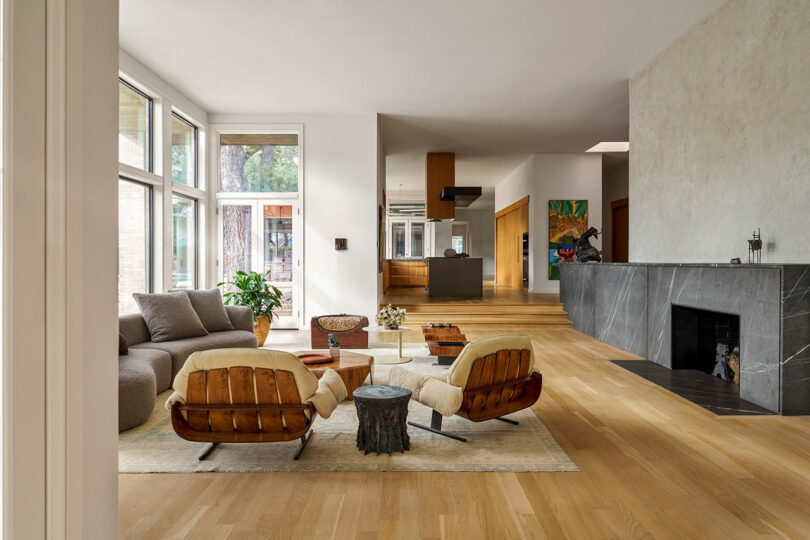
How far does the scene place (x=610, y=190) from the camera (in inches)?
527

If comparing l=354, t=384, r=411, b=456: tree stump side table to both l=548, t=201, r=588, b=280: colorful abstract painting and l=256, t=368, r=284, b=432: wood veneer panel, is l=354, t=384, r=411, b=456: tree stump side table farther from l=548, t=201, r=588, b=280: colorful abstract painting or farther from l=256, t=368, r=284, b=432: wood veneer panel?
l=548, t=201, r=588, b=280: colorful abstract painting

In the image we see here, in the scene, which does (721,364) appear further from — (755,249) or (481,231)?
(481,231)

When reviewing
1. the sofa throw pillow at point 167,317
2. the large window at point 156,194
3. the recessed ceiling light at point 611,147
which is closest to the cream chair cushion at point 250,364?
the sofa throw pillow at point 167,317

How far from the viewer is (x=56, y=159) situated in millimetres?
1417

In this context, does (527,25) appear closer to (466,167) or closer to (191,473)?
(191,473)

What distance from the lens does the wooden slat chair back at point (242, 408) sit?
8.84ft

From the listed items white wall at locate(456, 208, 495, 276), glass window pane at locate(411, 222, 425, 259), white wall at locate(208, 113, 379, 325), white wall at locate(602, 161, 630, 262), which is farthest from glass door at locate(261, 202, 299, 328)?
white wall at locate(456, 208, 495, 276)

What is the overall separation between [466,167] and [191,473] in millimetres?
11178

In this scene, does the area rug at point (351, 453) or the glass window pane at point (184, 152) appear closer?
the area rug at point (351, 453)

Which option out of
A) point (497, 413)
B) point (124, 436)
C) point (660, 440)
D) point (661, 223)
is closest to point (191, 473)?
point (124, 436)

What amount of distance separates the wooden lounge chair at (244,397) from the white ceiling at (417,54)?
3.58 m

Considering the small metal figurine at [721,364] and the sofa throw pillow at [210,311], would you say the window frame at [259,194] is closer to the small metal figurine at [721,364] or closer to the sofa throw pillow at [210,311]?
the sofa throw pillow at [210,311]

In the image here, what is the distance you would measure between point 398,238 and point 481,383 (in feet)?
49.8

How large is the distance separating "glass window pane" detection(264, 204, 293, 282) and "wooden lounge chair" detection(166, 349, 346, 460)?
5587 mm
